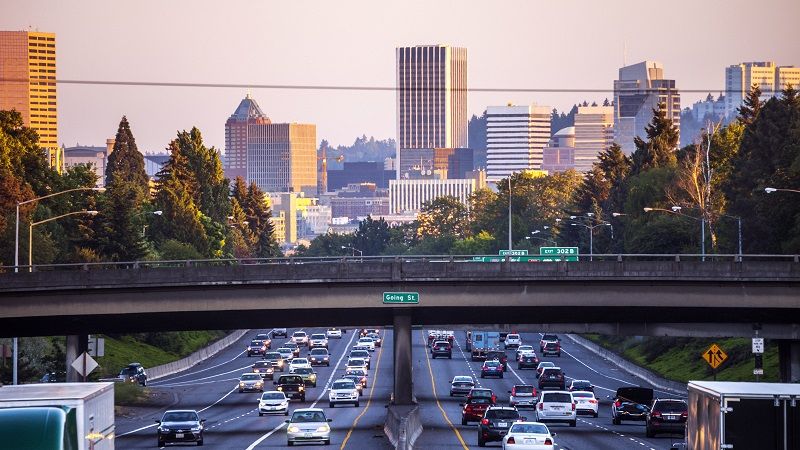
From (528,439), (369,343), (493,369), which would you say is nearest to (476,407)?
(528,439)

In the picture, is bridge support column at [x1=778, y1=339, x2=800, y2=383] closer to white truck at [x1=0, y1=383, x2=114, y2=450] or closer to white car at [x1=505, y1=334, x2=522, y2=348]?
white truck at [x1=0, y1=383, x2=114, y2=450]

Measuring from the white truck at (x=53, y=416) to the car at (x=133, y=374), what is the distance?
226ft

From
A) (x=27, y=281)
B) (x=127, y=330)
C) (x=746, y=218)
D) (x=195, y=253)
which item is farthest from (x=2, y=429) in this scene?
(x=195, y=253)

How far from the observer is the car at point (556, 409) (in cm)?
7000

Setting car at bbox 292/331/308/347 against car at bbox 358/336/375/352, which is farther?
car at bbox 292/331/308/347

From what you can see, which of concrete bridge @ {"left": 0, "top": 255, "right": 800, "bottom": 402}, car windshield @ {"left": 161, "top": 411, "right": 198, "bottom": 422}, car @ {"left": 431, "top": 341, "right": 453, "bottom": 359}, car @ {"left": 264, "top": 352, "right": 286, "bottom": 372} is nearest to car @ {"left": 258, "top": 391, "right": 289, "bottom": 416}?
concrete bridge @ {"left": 0, "top": 255, "right": 800, "bottom": 402}

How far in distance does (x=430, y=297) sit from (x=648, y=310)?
9953 millimetres

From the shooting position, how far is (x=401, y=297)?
73.4 m

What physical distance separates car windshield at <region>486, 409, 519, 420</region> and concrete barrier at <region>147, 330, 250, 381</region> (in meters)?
59.3

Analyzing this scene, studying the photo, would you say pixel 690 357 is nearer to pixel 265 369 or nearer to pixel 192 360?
pixel 265 369

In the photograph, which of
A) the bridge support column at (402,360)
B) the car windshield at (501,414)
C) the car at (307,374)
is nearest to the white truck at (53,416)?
the car windshield at (501,414)

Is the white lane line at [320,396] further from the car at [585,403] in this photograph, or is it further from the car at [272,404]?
the car at [585,403]

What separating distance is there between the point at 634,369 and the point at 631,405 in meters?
45.4

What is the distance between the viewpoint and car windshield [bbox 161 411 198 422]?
61094 mm
